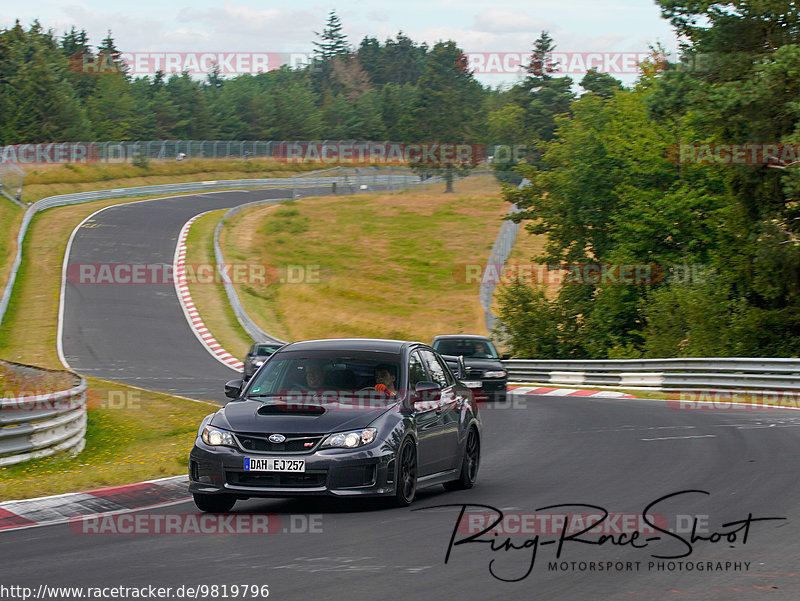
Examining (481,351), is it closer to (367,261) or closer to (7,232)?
(7,232)

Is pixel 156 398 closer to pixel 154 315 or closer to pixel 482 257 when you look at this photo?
pixel 154 315

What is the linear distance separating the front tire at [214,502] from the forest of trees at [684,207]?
67.1ft

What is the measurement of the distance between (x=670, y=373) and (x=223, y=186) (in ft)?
225

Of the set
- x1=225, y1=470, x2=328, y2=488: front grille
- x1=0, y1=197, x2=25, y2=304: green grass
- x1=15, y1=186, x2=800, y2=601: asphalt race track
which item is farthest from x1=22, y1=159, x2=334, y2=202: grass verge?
x1=225, y1=470, x2=328, y2=488: front grille

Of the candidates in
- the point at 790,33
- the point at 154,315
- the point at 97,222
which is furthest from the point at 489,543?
the point at 97,222

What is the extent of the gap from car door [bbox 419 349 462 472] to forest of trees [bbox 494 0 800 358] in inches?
691

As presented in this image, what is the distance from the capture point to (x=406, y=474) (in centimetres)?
990

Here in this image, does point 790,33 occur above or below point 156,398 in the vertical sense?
above

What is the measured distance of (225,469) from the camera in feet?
30.3

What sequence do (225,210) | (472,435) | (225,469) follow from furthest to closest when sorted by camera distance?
(225,210) → (472,435) → (225,469)

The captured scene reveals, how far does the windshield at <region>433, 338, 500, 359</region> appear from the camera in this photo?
26.2 meters

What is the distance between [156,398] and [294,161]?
93.2 m

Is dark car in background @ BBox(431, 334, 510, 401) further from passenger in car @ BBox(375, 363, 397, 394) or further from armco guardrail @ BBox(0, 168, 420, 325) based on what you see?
armco guardrail @ BBox(0, 168, 420, 325)

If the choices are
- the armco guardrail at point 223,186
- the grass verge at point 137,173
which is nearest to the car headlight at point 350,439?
the armco guardrail at point 223,186
